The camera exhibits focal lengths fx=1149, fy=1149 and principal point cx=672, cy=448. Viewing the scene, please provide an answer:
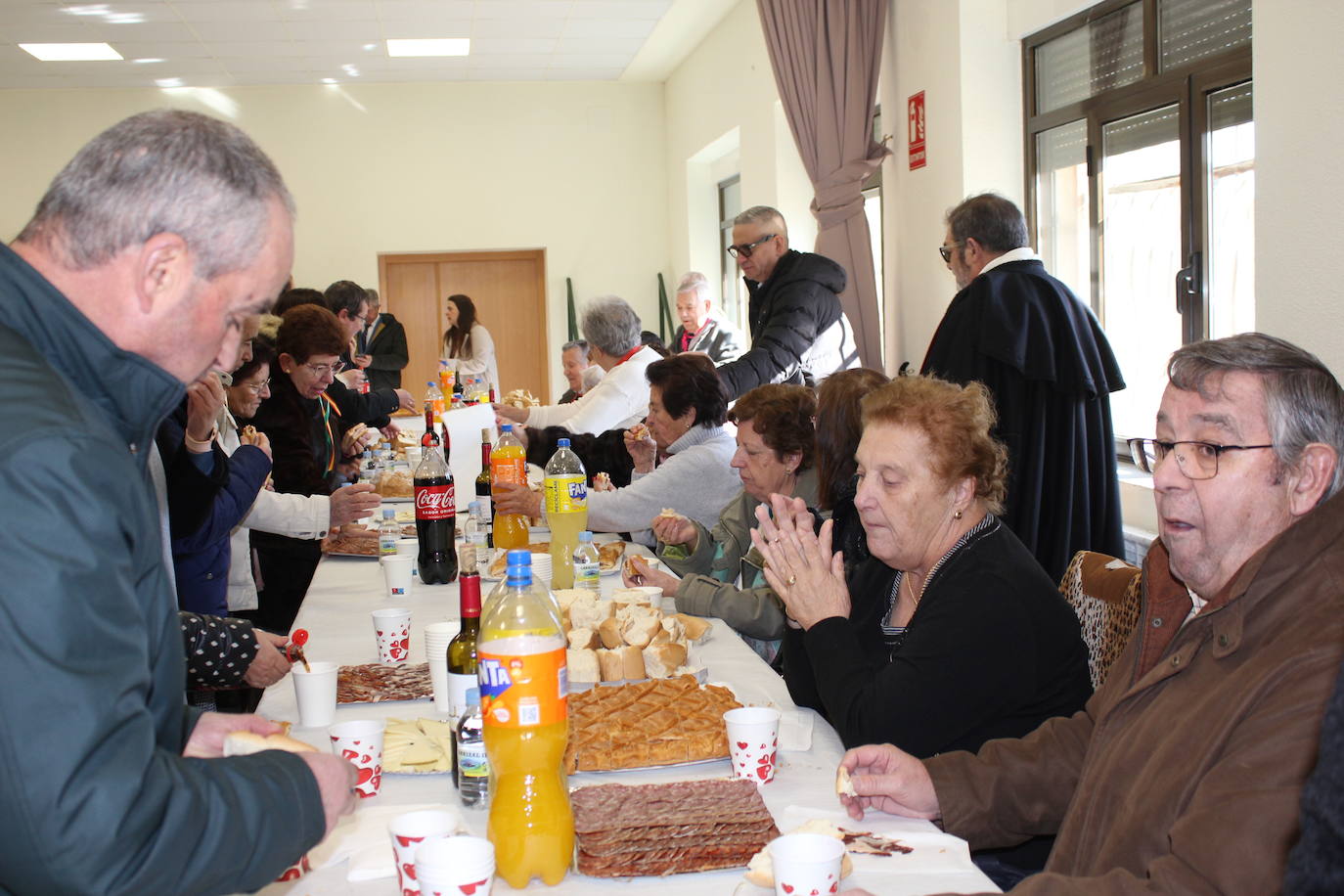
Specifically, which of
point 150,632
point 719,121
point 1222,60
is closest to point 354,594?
point 150,632

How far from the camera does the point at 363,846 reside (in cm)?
135

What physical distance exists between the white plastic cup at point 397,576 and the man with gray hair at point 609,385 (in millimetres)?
2094

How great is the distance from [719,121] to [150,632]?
8.53m

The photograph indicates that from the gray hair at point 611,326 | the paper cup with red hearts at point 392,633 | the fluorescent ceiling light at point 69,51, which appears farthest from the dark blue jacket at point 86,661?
the fluorescent ceiling light at point 69,51

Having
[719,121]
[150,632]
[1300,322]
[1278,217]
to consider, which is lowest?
[150,632]

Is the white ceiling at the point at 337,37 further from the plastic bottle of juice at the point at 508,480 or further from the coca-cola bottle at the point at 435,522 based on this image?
the coca-cola bottle at the point at 435,522

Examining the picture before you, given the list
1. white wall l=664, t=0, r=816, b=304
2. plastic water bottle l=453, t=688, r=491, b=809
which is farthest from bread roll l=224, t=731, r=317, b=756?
white wall l=664, t=0, r=816, b=304

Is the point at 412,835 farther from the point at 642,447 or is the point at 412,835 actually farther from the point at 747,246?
the point at 747,246

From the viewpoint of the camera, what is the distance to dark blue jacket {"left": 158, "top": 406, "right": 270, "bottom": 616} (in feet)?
9.48

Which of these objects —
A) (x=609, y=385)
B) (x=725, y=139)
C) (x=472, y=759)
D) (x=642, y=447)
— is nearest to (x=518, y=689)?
(x=472, y=759)

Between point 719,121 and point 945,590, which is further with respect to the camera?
point 719,121

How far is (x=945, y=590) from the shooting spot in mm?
1836

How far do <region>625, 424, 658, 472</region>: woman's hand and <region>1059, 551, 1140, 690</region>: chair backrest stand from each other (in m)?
2.43

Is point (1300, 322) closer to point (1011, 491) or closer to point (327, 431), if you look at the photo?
point (1011, 491)
